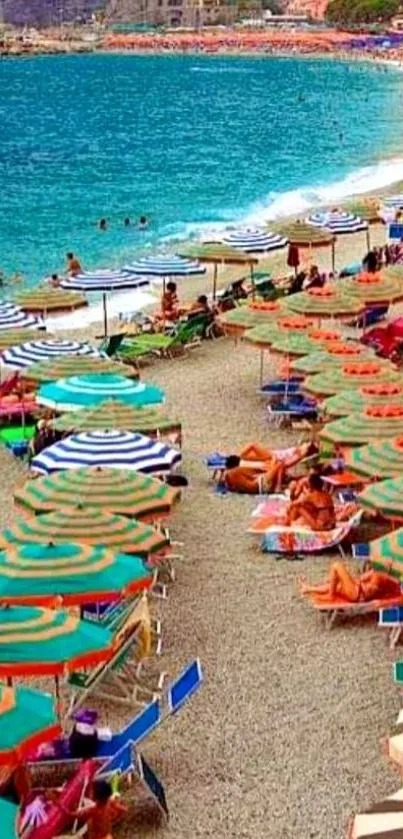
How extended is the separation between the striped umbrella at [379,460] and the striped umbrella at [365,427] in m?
0.49

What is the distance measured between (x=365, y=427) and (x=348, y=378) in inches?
72.7

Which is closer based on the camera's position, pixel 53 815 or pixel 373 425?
pixel 53 815

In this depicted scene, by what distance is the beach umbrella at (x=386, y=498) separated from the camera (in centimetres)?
1116

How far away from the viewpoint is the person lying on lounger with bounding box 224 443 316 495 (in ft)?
45.5

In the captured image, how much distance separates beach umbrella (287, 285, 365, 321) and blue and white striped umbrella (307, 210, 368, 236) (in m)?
6.88

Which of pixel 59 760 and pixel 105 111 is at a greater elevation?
pixel 59 760

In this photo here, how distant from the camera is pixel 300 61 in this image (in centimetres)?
18062

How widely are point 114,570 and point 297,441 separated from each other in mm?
6129

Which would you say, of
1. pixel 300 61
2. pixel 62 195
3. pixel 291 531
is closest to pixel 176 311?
pixel 291 531

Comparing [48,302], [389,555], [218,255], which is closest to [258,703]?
[389,555]

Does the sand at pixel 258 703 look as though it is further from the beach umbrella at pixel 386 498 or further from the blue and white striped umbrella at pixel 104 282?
the blue and white striped umbrella at pixel 104 282

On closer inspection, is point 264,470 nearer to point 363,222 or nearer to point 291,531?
point 291,531

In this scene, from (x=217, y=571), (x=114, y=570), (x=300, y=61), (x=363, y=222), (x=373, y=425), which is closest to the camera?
(x=114, y=570)

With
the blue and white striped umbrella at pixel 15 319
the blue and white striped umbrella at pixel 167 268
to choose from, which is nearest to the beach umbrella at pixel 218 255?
the blue and white striped umbrella at pixel 167 268
